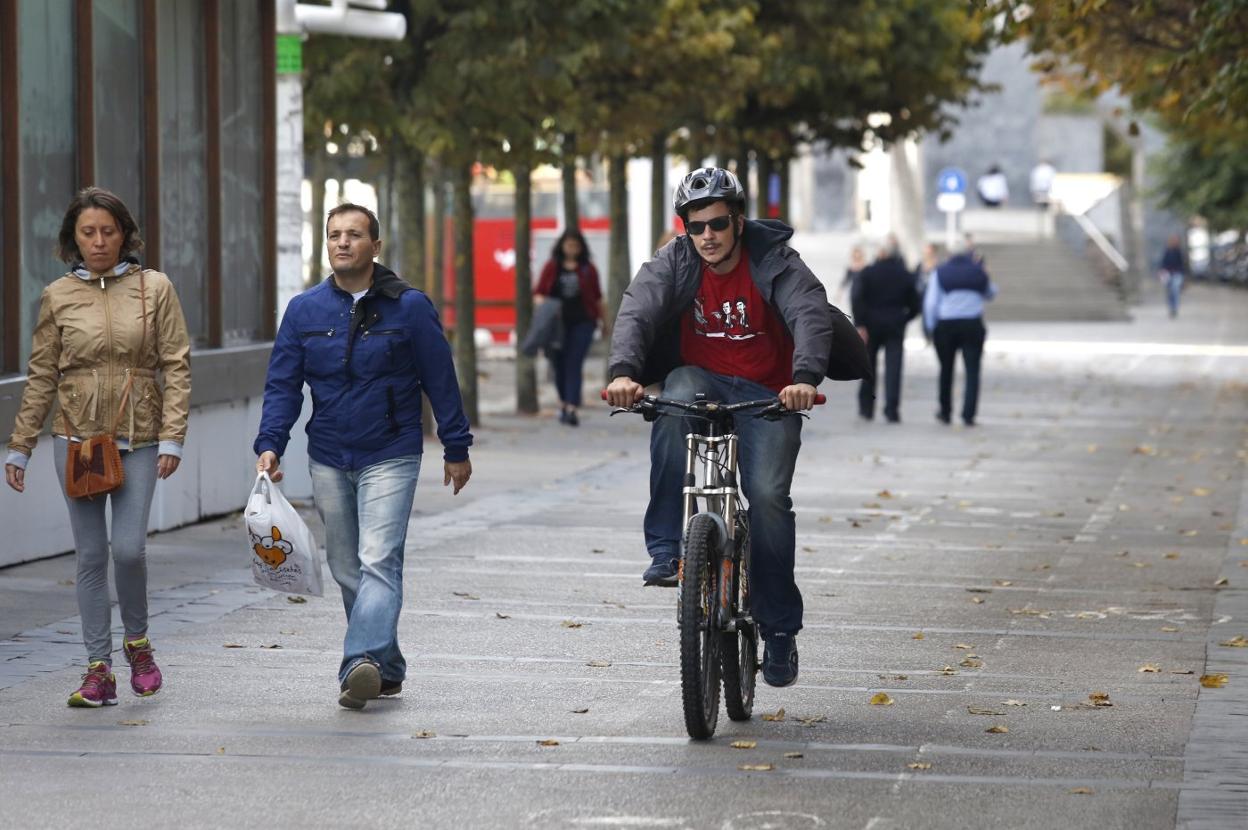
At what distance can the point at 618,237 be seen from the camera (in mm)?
29344

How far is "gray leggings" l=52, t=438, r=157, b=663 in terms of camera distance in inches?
313

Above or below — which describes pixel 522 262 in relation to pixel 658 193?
below

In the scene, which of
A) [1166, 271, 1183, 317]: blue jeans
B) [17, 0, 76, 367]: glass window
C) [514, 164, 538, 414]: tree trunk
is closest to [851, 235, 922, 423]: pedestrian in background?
[514, 164, 538, 414]: tree trunk

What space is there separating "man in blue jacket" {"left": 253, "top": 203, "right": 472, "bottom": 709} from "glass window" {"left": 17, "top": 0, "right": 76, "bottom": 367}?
15.3 ft

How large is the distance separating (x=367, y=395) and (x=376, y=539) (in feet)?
1.53

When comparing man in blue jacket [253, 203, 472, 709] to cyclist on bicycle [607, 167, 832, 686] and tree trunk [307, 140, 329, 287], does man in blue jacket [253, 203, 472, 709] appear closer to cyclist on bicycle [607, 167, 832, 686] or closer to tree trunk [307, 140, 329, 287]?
cyclist on bicycle [607, 167, 832, 686]

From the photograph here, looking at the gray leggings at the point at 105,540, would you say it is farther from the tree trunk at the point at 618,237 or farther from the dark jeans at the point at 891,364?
the tree trunk at the point at 618,237

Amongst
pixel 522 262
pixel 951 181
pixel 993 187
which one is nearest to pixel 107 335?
pixel 522 262

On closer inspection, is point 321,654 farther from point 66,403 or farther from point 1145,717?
point 1145,717

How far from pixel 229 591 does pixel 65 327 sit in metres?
3.21

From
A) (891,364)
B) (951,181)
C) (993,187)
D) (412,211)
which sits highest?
(993,187)

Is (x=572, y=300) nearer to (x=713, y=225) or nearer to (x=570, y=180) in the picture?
(x=570, y=180)

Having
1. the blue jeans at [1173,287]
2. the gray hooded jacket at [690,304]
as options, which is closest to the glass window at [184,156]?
the gray hooded jacket at [690,304]

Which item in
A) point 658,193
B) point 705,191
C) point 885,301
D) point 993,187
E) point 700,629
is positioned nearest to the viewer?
point 700,629
